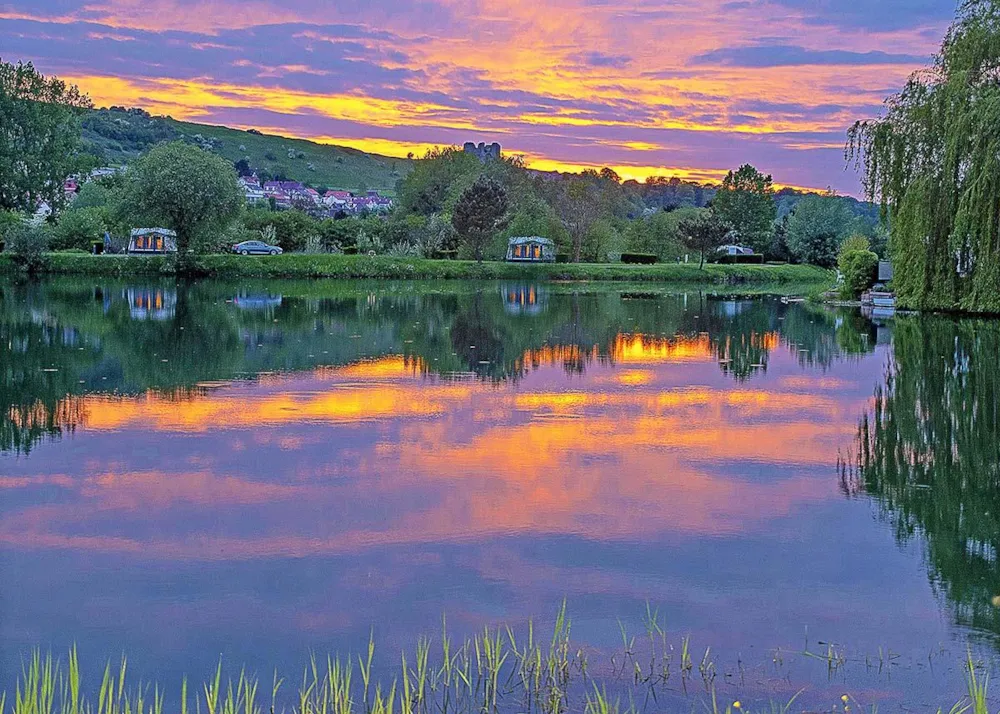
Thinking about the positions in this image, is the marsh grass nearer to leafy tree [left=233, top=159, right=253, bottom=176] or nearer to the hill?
the hill

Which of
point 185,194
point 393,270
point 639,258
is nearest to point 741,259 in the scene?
point 639,258

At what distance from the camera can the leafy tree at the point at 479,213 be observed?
6844 cm

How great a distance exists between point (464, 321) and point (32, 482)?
62.2 feet

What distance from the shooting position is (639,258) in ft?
232

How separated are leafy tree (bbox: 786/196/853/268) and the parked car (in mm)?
31892

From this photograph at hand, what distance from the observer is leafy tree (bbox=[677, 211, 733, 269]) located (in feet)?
215

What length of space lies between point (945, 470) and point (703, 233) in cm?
5672

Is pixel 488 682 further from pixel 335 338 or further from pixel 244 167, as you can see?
pixel 244 167

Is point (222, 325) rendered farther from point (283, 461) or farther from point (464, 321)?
point (283, 461)

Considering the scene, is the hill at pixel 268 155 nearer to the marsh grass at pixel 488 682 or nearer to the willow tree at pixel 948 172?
the willow tree at pixel 948 172

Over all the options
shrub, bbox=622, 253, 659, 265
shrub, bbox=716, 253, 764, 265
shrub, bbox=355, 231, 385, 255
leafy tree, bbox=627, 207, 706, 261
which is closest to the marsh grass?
shrub, bbox=622, 253, 659, 265

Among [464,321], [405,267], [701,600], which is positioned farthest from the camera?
[405,267]

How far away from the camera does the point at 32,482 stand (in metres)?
9.22

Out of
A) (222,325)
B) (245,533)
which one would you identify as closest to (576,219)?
(222,325)
